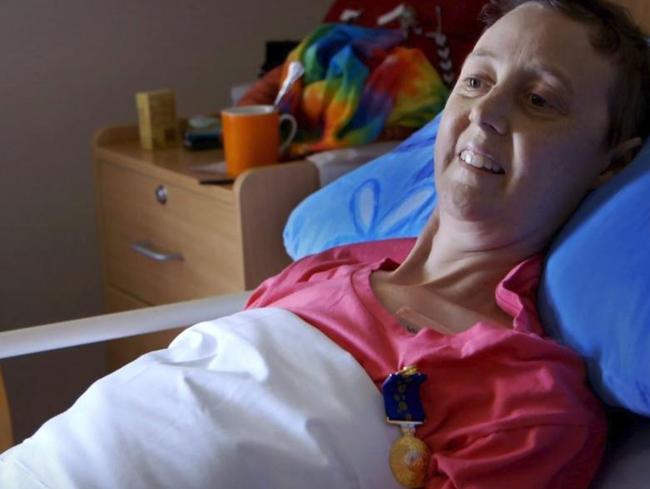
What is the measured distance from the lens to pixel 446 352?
2.95ft

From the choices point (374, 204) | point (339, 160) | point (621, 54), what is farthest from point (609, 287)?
point (339, 160)

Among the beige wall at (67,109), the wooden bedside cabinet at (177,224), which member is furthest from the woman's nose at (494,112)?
the beige wall at (67,109)

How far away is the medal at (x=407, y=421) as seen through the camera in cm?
85

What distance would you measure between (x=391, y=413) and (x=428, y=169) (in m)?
0.54

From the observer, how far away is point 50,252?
2150 millimetres

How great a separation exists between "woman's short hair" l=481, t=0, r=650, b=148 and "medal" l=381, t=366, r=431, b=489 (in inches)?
13.2

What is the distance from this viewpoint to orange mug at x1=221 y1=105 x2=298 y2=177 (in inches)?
64.9

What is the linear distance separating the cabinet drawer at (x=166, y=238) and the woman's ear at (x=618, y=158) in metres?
0.69

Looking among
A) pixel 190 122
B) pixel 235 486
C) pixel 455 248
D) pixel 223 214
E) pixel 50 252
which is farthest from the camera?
pixel 50 252

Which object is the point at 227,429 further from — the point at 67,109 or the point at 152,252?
the point at 67,109

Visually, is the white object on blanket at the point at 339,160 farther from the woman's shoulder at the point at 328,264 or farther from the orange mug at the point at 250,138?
the woman's shoulder at the point at 328,264

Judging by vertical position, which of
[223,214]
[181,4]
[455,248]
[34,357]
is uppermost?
[181,4]

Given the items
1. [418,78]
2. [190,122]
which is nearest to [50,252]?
[190,122]

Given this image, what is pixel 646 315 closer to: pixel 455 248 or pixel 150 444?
pixel 455 248
